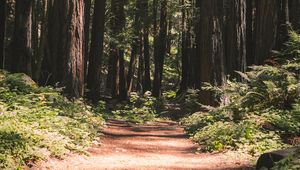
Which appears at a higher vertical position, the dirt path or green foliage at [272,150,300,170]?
green foliage at [272,150,300,170]

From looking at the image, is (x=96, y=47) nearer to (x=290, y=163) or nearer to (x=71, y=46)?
(x=71, y=46)

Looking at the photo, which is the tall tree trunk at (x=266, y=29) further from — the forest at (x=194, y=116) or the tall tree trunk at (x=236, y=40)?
A: the tall tree trunk at (x=236, y=40)

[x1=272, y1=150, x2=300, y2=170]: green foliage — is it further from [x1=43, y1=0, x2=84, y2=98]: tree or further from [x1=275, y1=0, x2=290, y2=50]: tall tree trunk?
[x1=43, y1=0, x2=84, y2=98]: tree

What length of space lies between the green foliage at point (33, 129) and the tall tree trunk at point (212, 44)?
3.95 metres

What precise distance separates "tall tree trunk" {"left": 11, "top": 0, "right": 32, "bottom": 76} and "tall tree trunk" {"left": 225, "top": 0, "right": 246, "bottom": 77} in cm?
730

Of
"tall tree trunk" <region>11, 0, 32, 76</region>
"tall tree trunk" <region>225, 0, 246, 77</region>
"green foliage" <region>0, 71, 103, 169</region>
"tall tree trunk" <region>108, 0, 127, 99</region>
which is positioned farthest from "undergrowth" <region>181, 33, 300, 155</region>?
"tall tree trunk" <region>108, 0, 127, 99</region>

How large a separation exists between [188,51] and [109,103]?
9.48 meters

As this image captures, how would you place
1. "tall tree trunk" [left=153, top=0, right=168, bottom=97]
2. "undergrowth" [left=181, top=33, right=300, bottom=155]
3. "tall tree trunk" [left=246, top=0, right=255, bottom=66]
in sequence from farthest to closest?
"tall tree trunk" [left=153, top=0, right=168, bottom=97]
"tall tree trunk" [left=246, top=0, right=255, bottom=66]
"undergrowth" [left=181, top=33, right=300, bottom=155]

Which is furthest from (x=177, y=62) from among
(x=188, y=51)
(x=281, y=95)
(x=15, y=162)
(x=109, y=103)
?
(x=15, y=162)

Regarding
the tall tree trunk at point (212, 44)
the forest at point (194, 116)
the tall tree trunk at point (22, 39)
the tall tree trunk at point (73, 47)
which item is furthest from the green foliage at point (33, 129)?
the tall tree trunk at point (212, 44)

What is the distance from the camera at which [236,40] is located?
15461mm

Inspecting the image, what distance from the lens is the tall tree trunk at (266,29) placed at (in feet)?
45.9

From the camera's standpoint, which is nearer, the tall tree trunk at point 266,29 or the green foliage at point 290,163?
the green foliage at point 290,163

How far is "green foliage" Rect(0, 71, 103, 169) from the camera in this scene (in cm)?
640
